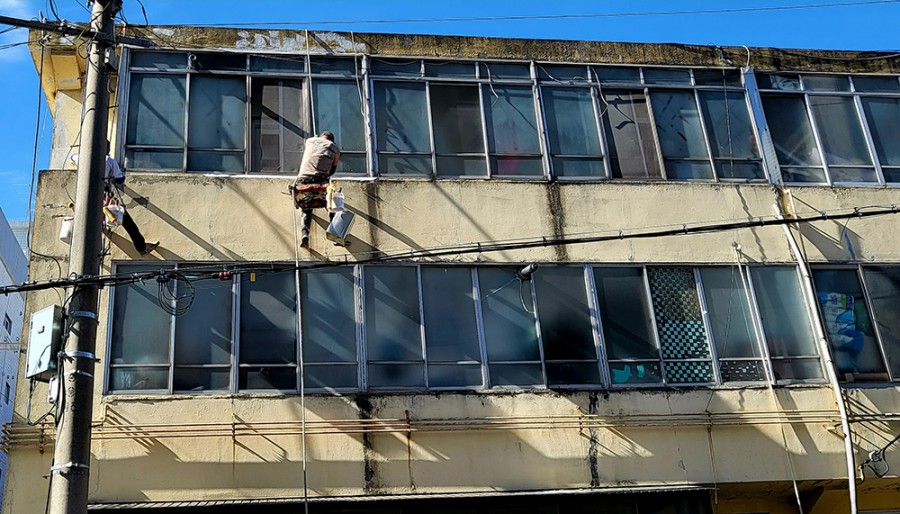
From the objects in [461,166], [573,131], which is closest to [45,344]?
[461,166]

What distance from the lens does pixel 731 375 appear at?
13414 mm

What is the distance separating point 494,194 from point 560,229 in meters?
1.14

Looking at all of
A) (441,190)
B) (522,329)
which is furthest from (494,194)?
(522,329)

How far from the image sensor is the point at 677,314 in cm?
1377

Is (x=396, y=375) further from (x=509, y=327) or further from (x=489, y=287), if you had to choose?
(x=489, y=287)

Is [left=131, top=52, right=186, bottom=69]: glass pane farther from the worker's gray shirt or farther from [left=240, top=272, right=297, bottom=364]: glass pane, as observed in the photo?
[left=240, top=272, right=297, bottom=364]: glass pane

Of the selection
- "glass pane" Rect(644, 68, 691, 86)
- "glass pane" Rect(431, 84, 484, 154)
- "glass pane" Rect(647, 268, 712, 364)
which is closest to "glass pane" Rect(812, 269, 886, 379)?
"glass pane" Rect(647, 268, 712, 364)

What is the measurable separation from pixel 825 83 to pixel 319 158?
9.17 meters

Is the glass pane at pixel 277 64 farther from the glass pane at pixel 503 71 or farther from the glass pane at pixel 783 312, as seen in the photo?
the glass pane at pixel 783 312

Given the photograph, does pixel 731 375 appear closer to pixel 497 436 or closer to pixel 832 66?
pixel 497 436

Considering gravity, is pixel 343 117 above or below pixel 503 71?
below

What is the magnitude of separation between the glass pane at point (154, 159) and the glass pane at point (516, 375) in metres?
5.53

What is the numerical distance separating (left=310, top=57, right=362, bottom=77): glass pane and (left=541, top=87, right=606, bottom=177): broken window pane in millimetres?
3103

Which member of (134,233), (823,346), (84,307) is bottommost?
(84,307)
